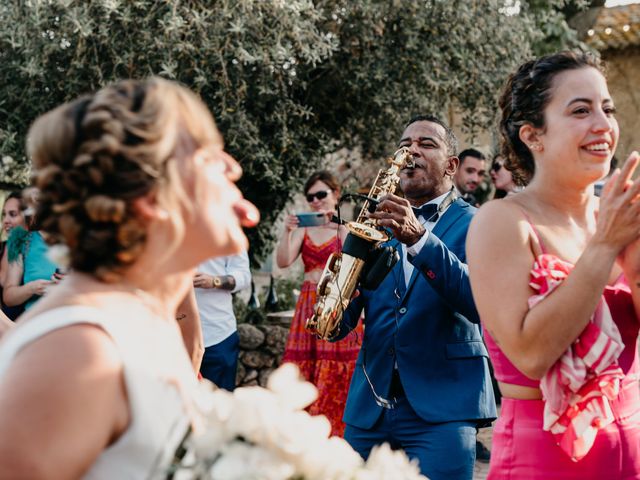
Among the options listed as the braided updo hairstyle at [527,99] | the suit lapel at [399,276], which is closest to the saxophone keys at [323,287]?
the suit lapel at [399,276]

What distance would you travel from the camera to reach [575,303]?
241 centimetres

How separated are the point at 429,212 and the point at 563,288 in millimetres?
1979

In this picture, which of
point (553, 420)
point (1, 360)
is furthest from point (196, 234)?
point (553, 420)

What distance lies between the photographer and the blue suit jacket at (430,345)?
153 inches

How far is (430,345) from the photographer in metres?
4.02

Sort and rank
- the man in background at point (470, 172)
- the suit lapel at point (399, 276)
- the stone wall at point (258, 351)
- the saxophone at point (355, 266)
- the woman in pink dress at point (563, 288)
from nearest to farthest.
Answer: the woman in pink dress at point (563, 288) → the saxophone at point (355, 266) → the suit lapel at point (399, 276) → the man in background at point (470, 172) → the stone wall at point (258, 351)

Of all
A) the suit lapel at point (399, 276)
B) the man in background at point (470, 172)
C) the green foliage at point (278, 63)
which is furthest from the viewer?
the man in background at point (470, 172)

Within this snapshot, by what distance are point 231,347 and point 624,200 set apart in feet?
14.9

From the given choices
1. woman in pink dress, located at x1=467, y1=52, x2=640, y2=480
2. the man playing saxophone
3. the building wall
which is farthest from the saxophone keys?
the building wall

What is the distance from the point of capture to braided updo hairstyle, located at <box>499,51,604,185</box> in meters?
2.85

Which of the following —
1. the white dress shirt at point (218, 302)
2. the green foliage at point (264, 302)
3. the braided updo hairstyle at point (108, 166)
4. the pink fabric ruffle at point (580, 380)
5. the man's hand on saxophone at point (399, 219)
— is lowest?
the green foliage at point (264, 302)

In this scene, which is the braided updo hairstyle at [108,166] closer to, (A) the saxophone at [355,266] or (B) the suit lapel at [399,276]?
(A) the saxophone at [355,266]

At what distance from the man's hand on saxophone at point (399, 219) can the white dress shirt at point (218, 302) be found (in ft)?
9.07

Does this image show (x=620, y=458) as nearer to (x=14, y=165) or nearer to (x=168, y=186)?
(x=168, y=186)
